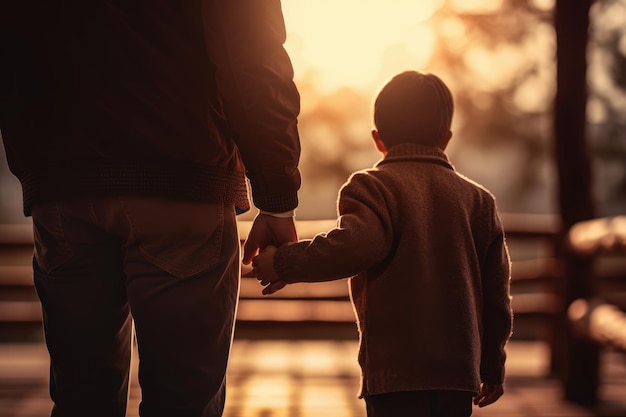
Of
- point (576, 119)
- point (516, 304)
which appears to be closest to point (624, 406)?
point (576, 119)

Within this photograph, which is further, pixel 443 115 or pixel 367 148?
pixel 367 148

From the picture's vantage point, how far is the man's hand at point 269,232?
1932mm

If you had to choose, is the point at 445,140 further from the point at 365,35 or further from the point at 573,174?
the point at 365,35

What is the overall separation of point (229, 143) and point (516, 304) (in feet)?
20.0

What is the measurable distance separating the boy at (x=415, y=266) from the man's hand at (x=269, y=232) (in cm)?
2

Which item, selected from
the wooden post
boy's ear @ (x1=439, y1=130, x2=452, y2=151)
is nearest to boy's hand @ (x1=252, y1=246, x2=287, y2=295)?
boy's ear @ (x1=439, y1=130, x2=452, y2=151)

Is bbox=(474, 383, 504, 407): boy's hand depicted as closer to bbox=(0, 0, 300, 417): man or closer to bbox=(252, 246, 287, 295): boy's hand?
bbox=(252, 246, 287, 295): boy's hand

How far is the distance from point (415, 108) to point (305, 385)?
3238mm

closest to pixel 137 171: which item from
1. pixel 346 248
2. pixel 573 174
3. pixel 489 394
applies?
pixel 346 248

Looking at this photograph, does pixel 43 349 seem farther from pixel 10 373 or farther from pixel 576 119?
pixel 576 119

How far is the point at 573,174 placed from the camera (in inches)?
199

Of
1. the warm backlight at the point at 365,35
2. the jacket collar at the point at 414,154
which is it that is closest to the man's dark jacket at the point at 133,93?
the jacket collar at the point at 414,154

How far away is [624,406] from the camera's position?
4586 millimetres

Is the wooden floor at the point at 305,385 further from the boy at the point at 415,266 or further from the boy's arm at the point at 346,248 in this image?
the boy's arm at the point at 346,248
